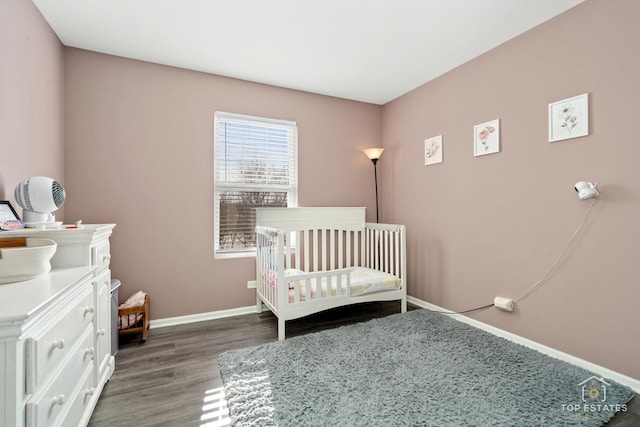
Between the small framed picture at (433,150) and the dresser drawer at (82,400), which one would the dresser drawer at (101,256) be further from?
the small framed picture at (433,150)

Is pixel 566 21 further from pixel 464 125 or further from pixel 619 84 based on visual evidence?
pixel 464 125

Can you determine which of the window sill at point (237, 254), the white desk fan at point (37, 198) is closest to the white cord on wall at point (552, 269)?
the window sill at point (237, 254)

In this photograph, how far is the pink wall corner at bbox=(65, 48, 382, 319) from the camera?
239 cm

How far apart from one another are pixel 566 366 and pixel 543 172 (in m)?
1.29

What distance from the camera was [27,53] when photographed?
5.85 ft

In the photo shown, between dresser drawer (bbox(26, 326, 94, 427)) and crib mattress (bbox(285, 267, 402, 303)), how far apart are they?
132 cm

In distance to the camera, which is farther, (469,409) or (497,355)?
(497,355)

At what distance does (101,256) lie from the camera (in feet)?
5.51

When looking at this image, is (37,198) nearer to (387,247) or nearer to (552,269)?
(387,247)

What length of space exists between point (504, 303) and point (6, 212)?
3.24 meters

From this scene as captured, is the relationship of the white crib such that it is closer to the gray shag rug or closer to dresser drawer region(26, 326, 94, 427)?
the gray shag rug

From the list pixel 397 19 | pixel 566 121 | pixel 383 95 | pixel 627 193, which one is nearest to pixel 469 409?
pixel 627 193

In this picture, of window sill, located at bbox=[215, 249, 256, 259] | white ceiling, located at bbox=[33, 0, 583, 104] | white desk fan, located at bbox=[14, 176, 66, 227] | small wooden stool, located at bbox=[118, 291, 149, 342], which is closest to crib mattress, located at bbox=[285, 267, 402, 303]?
window sill, located at bbox=[215, 249, 256, 259]

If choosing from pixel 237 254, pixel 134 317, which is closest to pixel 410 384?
pixel 237 254
